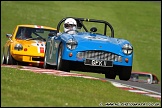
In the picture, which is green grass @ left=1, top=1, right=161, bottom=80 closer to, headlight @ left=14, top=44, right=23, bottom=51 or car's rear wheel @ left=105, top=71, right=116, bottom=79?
headlight @ left=14, top=44, right=23, bottom=51

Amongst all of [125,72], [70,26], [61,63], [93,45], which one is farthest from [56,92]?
[70,26]

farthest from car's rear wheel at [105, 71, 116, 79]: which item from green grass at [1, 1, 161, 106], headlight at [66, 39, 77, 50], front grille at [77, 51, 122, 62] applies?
green grass at [1, 1, 161, 106]

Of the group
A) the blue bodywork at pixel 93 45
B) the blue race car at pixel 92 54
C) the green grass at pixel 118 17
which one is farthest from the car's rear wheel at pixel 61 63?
the green grass at pixel 118 17

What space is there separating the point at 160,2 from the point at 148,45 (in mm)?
20080

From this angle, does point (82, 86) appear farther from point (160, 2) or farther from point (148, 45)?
point (160, 2)

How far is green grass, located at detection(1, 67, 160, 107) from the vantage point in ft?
26.7

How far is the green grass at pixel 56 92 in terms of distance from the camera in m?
8.13

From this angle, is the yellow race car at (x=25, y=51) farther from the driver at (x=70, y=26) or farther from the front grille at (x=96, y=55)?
the front grille at (x=96, y=55)

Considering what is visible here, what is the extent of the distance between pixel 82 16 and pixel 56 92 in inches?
1402

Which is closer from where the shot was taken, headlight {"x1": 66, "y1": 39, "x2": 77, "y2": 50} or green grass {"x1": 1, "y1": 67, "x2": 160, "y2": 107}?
green grass {"x1": 1, "y1": 67, "x2": 160, "y2": 107}

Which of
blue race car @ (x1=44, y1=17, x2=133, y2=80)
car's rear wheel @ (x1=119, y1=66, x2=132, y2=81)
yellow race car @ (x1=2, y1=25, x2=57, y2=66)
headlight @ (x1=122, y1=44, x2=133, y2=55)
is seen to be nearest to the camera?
blue race car @ (x1=44, y1=17, x2=133, y2=80)

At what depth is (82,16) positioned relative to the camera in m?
44.8

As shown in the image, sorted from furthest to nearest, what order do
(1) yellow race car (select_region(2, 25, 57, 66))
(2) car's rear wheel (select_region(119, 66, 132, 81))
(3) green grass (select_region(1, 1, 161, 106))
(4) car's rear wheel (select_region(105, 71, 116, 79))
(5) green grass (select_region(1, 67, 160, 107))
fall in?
1. (1) yellow race car (select_region(2, 25, 57, 66))
2. (4) car's rear wheel (select_region(105, 71, 116, 79))
3. (2) car's rear wheel (select_region(119, 66, 132, 81))
4. (3) green grass (select_region(1, 1, 161, 106))
5. (5) green grass (select_region(1, 67, 160, 107))

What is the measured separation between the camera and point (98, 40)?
14.5m
